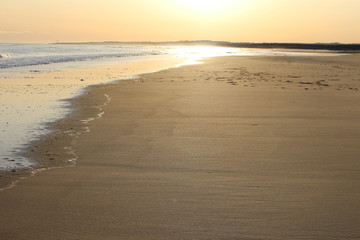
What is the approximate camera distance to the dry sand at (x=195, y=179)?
3.45 meters

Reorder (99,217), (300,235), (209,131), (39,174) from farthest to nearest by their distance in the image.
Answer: (209,131)
(39,174)
(99,217)
(300,235)

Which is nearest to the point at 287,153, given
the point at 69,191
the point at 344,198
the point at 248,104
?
the point at 344,198

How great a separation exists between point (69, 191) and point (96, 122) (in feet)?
12.0

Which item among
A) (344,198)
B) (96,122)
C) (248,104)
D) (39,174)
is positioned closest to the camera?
(344,198)

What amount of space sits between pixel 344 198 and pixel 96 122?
479 cm

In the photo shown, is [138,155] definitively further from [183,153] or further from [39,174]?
[39,174]

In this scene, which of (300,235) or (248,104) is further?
(248,104)

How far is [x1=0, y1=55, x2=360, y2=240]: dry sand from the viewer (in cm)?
345

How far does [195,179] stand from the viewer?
4590 mm

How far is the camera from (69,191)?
13.9 feet

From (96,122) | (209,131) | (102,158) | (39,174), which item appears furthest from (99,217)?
(96,122)

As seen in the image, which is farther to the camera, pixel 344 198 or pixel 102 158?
pixel 102 158

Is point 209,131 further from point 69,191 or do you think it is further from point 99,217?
point 99,217

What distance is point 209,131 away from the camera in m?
7.00
